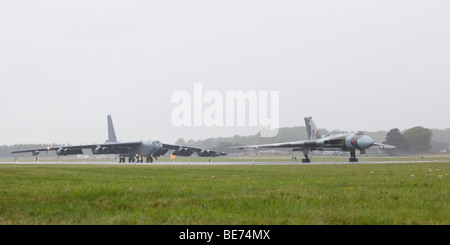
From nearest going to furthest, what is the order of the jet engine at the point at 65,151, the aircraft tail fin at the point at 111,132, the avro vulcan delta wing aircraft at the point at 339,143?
the avro vulcan delta wing aircraft at the point at 339,143 → the jet engine at the point at 65,151 → the aircraft tail fin at the point at 111,132

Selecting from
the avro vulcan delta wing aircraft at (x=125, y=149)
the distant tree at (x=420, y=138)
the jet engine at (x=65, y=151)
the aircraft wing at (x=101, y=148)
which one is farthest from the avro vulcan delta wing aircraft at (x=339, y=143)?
the distant tree at (x=420, y=138)

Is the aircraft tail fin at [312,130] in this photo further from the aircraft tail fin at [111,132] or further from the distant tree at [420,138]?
the distant tree at [420,138]

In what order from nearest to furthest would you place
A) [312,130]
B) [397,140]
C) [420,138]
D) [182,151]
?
[312,130], [182,151], [397,140], [420,138]

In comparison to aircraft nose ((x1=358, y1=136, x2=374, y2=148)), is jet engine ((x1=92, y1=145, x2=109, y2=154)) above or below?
below

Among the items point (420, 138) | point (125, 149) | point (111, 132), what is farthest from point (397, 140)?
point (125, 149)

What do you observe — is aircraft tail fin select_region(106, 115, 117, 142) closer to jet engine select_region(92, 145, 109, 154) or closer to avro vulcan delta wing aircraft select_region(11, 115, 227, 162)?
avro vulcan delta wing aircraft select_region(11, 115, 227, 162)

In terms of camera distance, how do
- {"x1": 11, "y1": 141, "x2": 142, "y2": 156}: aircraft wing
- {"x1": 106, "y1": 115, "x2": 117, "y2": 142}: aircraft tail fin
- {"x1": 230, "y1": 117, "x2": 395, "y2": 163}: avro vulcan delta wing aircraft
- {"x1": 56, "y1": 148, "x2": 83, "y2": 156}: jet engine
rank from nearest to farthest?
{"x1": 230, "y1": 117, "x2": 395, "y2": 163}: avro vulcan delta wing aircraft, {"x1": 56, "y1": 148, "x2": 83, "y2": 156}: jet engine, {"x1": 11, "y1": 141, "x2": 142, "y2": 156}: aircraft wing, {"x1": 106, "y1": 115, "x2": 117, "y2": 142}: aircraft tail fin

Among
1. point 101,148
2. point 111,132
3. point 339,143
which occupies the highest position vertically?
point 111,132

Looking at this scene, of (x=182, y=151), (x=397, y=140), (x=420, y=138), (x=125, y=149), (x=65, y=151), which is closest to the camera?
(x=65, y=151)

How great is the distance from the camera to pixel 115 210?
851 cm

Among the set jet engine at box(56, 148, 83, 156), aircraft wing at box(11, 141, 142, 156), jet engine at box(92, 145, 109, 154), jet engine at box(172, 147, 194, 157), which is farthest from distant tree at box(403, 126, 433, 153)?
jet engine at box(56, 148, 83, 156)

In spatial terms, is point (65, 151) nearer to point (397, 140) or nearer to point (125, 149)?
point (125, 149)

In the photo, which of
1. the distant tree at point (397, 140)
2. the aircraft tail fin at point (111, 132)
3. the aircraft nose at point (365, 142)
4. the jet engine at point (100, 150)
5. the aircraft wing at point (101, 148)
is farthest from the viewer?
the distant tree at point (397, 140)
